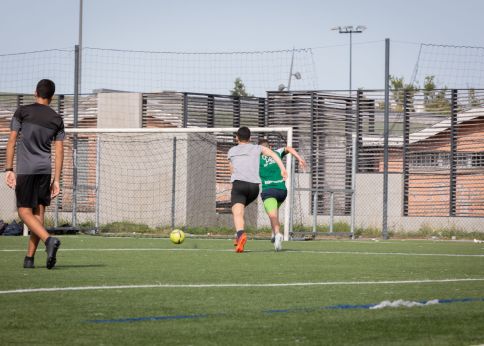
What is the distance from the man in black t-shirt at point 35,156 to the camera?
1077cm

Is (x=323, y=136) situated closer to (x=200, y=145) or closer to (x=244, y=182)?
(x=200, y=145)

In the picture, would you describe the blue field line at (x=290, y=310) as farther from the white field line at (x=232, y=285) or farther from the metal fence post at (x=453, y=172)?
the metal fence post at (x=453, y=172)

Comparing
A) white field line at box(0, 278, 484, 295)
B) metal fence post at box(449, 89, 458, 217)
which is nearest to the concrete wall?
metal fence post at box(449, 89, 458, 217)

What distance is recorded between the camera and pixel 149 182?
2862cm

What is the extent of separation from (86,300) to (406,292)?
8.74 ft

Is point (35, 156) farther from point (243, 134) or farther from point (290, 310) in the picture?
point (243, 134)

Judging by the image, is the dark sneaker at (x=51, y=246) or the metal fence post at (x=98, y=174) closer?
the dark sneaker at (x=51, y=246)

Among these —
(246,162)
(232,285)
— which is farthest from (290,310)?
(246,162)

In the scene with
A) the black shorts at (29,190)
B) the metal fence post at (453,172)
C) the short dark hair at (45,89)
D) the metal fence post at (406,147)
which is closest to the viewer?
the black shorts at (29,190)

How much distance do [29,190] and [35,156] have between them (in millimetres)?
364

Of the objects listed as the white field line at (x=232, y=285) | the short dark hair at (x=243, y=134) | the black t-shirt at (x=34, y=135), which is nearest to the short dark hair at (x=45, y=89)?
the black t-shirt at (x=34, y=135)

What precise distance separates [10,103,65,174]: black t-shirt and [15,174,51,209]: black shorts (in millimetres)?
63

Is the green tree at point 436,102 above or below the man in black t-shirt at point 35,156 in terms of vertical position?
above

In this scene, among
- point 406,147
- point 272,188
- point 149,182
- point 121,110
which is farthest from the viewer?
point 121,110
